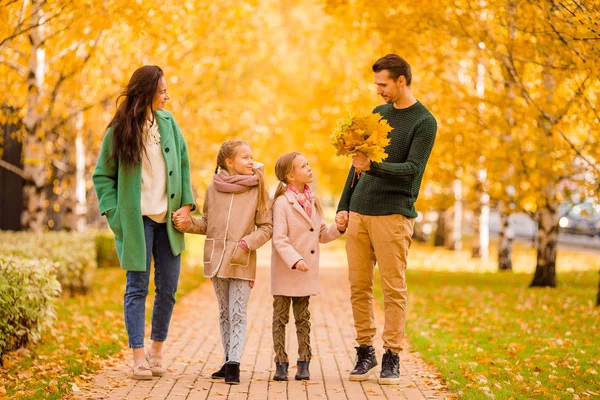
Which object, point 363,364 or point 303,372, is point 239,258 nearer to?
point 303,372

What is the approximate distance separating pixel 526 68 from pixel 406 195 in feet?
22.8

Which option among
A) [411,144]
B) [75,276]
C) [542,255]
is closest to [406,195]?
[411,144]

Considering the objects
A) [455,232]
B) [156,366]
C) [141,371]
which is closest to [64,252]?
[156,366]

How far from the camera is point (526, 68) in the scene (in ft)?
41.0

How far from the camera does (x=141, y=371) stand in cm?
633

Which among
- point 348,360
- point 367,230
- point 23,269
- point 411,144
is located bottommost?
point 348,360

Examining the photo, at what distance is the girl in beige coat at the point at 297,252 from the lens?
6352 millimetres

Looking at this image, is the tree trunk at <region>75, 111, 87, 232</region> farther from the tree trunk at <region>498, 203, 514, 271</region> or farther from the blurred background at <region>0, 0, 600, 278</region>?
the tree trunk at <region>498, 203, 514, 271</region>

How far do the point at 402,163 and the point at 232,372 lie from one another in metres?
1.88

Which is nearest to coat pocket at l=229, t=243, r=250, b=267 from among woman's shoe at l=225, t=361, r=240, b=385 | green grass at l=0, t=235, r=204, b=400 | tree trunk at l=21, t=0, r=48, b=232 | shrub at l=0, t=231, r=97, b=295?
woman's shoe at l=225, t=361, r=240, b=385

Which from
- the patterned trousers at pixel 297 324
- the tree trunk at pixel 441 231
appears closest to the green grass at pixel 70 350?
the patterned trousers at pixel 297 324

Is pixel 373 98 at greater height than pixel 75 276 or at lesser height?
greater

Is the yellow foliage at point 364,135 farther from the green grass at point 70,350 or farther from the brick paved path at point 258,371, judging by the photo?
the green grass at point 70,350

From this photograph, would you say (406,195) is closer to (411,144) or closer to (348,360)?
(411,144)
